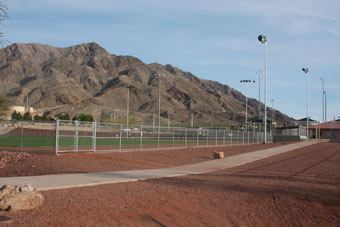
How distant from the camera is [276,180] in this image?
15.7 meters

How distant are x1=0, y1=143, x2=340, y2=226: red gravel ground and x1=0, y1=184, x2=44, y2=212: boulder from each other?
0.18m

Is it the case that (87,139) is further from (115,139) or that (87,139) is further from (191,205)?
(191,205)

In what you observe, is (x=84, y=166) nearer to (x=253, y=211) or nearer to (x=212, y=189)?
(x=212, y=189)

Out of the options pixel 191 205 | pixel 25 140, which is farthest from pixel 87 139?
pixel 191 205

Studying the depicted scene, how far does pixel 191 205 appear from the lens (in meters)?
10.8

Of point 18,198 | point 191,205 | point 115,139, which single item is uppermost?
point 18,198

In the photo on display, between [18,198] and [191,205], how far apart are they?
178 inches

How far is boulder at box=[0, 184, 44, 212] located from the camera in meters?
8.52

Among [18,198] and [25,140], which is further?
[25,140]

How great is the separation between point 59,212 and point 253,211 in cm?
527

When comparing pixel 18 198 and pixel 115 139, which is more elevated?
pixel 18 198

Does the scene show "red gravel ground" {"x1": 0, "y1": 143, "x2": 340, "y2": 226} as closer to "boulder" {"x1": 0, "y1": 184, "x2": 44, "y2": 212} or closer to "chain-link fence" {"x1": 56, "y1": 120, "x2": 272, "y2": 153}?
"boulder" {"x1": 0, "y1": 184, "x2": 44, "y2": 212}

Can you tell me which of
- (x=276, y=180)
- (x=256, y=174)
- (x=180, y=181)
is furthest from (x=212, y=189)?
(x=256, y=174)

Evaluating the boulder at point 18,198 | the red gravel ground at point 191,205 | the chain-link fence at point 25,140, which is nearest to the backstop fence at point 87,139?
the chain-link fence at point 25,140
